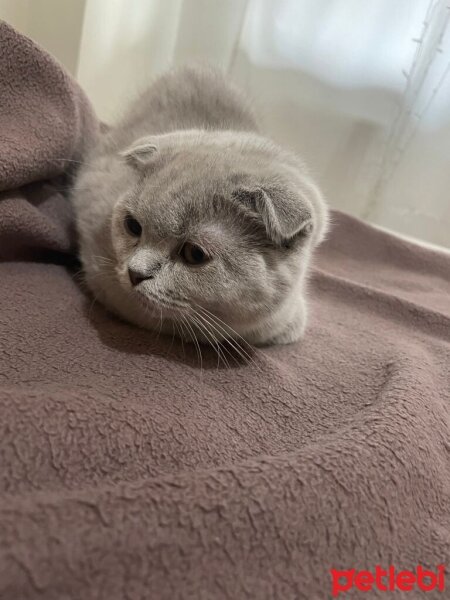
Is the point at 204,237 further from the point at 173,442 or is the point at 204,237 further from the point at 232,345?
the point at 173,442

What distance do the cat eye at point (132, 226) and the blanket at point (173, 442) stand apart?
0.52 ft

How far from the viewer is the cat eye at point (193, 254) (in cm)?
78

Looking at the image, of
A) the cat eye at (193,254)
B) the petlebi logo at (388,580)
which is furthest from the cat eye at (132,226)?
the petlebi logo at (388,580)

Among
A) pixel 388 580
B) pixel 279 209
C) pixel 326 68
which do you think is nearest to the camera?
pixel 388 580

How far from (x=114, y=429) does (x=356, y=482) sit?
0.29m

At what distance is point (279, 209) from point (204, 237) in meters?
0.12

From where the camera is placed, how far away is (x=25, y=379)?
0.68 metres

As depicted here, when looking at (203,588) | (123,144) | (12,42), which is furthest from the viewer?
(123,144)

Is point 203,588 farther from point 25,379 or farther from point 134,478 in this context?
point 25,379

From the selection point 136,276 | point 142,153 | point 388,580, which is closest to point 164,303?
point 136,276

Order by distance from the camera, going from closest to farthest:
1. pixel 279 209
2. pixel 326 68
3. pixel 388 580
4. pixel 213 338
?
pixel 388 580 < pixel 279 209 < pixel 213 338 < pixel 326 68

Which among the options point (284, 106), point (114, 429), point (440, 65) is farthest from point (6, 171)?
point (440, 65)

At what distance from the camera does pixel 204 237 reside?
0.78 metres

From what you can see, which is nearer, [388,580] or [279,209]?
[388,580]
